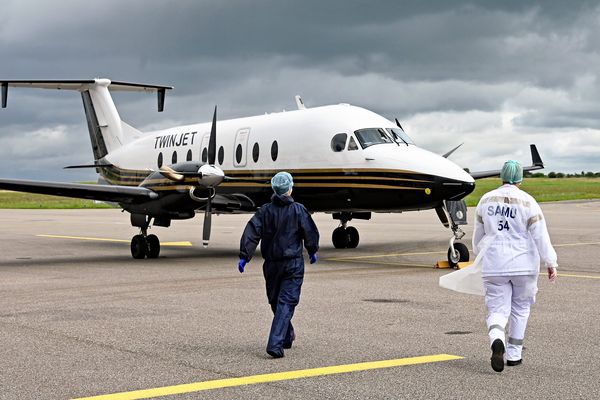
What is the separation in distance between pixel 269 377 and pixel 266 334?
84.5 inches

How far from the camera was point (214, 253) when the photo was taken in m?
21.6

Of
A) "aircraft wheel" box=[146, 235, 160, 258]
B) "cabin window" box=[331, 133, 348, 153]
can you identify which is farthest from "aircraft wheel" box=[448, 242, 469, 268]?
"aircraft wheel" box=[146, 235, 160, 258]

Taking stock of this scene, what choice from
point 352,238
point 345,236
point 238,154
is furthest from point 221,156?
point 352,238

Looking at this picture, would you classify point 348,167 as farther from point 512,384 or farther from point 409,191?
point 512,384

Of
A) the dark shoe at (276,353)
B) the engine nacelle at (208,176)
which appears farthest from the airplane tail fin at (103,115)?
the dark shoe at (276,353)

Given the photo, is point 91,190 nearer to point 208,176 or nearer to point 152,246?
point 152,246

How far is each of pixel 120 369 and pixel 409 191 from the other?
1060cm

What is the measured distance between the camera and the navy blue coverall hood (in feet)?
26.6

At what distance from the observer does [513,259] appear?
7348 mm

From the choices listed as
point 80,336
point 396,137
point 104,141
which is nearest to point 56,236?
point 104,141

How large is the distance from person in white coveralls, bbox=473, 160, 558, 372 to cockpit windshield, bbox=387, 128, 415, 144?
35.7ft

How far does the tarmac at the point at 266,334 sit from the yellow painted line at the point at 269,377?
2cm

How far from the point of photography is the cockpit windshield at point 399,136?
18375mm

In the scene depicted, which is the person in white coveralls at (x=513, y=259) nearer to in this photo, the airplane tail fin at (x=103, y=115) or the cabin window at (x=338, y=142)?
the cabin window at (x=338, y=142)
